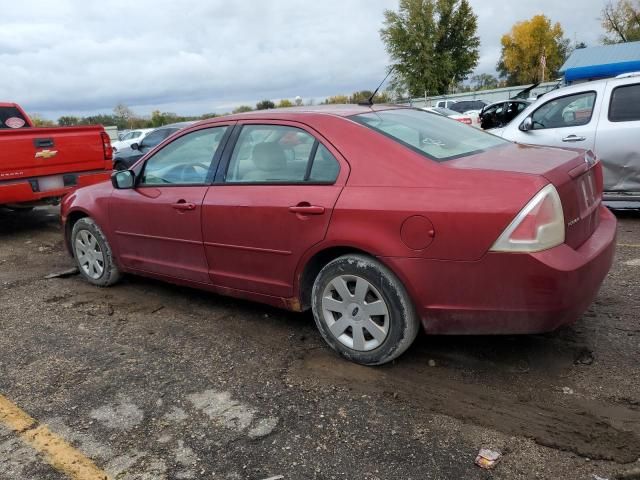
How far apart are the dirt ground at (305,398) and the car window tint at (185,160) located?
108cm

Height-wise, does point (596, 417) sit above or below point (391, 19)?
below

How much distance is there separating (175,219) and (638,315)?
11.0ft

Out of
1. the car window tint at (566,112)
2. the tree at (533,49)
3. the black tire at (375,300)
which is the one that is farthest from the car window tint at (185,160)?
the tree at (533,49)

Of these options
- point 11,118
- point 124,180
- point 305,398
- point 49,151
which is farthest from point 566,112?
point 11,118

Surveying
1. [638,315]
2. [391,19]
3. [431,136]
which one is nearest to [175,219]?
[431,136]

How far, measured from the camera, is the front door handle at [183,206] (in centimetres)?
396

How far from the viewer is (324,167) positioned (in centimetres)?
338

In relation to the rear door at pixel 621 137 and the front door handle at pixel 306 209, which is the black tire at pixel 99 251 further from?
the rear door at pixel 621 137

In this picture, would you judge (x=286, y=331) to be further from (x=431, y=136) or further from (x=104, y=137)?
(x=104, y=137)

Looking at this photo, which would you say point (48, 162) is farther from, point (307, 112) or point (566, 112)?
point (566, 112)

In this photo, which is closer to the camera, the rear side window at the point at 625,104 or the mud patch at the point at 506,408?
the mud patch at the point at 506,408

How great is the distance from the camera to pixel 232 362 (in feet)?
11.5

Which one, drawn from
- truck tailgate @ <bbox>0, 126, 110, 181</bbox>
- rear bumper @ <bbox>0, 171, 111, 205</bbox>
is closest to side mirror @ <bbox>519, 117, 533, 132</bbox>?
rear bumper @ <bbox>0, 171, 111, 205</bbox>

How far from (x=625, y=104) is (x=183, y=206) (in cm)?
540
